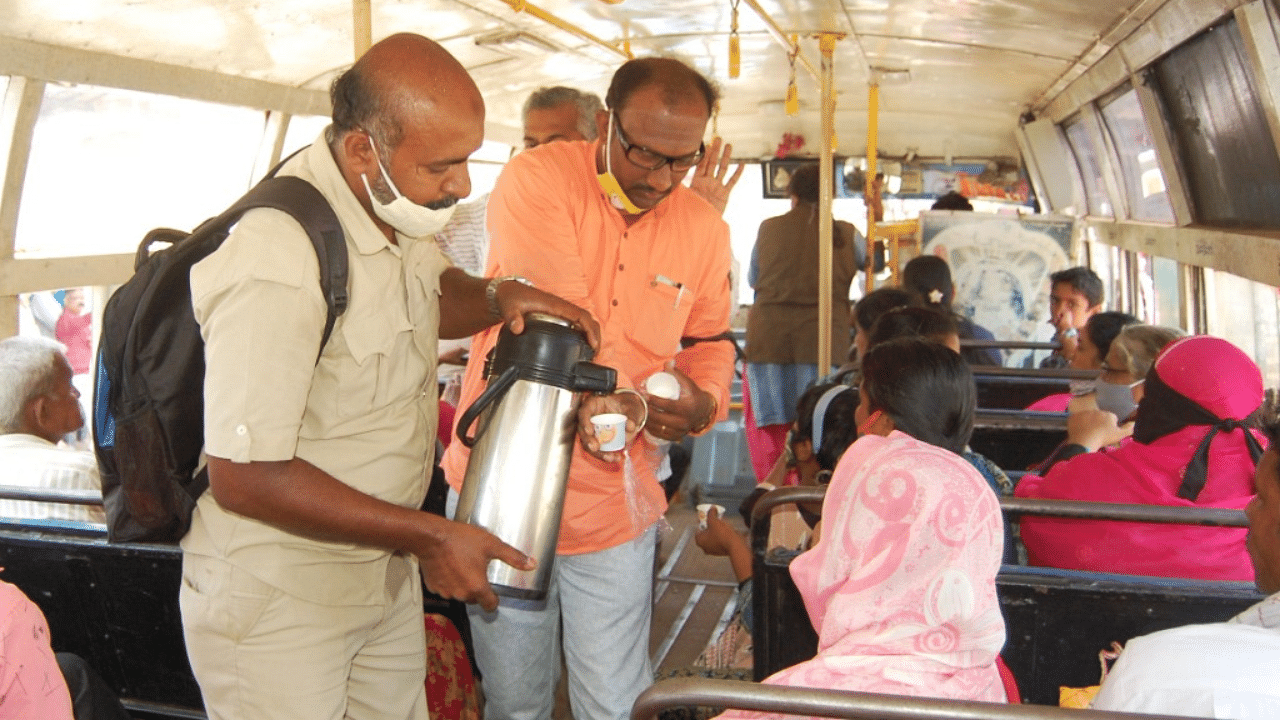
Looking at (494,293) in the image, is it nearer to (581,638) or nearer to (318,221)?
(318,221)

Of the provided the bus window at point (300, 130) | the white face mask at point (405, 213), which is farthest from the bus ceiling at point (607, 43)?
the white face mask at point (405, 213)

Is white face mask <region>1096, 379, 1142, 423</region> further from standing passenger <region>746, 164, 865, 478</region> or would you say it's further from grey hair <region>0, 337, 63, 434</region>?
grey hair <region>0, 337, 63, 434</region>

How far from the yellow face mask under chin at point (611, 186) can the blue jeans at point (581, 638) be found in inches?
30.6

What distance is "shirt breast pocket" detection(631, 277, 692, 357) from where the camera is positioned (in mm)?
2629

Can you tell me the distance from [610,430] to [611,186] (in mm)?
643

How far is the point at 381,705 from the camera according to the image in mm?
2211

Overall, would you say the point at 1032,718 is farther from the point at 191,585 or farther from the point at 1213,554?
the point at 1213,554

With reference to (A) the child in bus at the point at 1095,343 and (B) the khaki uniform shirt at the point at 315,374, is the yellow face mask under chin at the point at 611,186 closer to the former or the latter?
(B) the khaki uniform shirt at the point at 315,374

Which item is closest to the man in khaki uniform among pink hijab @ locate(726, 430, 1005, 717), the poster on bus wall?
pink hijab @ locate(726, 430, 1005, 717)

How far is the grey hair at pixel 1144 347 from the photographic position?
4.16m

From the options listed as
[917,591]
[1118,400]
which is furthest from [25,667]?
[1118,400]

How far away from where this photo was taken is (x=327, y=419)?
1.96 meters

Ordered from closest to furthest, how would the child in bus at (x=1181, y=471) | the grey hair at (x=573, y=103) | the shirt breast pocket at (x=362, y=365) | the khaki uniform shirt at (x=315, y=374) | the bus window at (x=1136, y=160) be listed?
the khaki uniform shirt at (x=315, y=374) < the shirt breast pocket at (x=362, y=365) < the child in bus at (x=1181, y=471) < the grey hair at (x=573, y=103) < the bus window at (x=1136, y=160)

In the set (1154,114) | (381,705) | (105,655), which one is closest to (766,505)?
(381,705)
